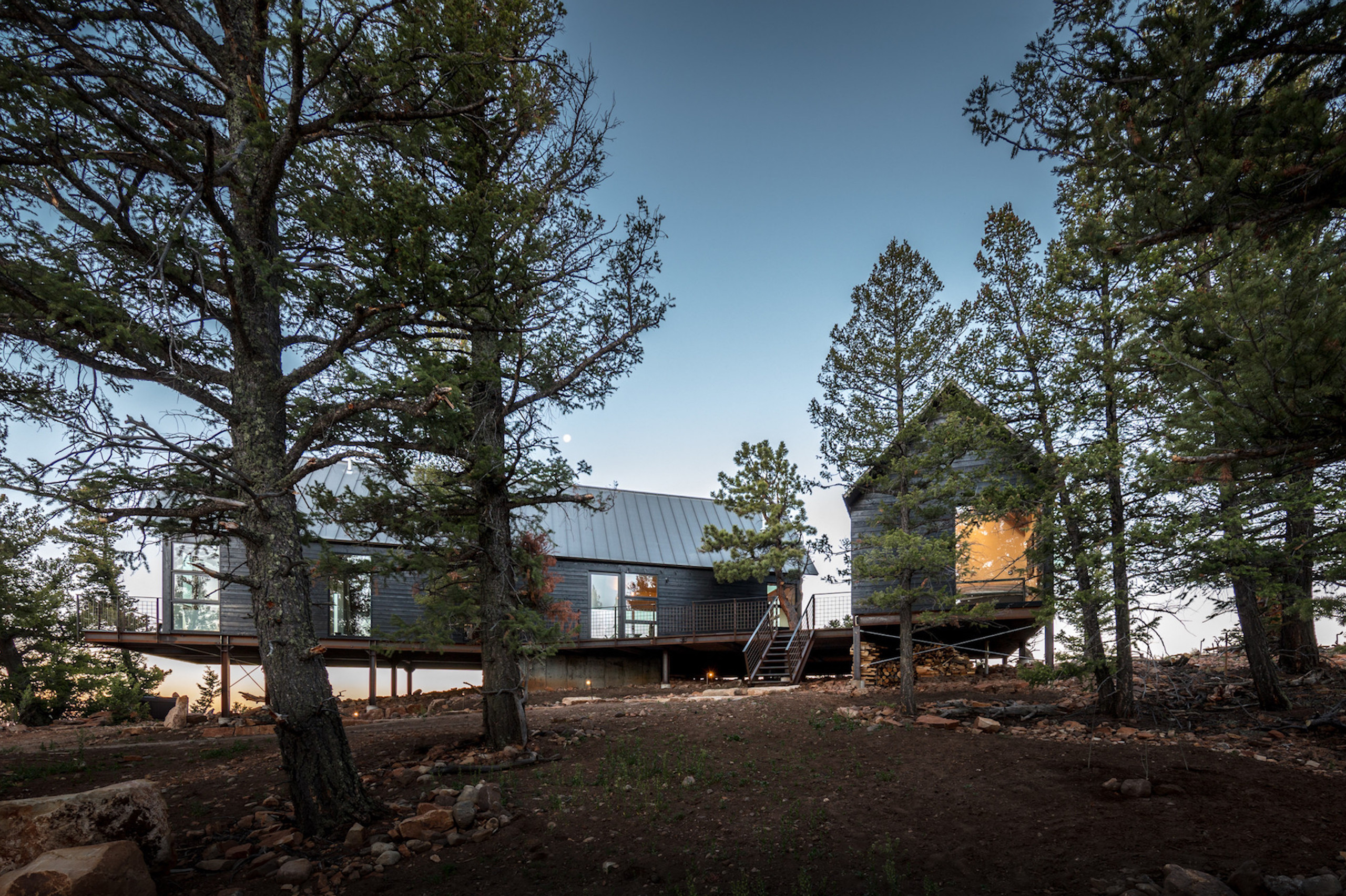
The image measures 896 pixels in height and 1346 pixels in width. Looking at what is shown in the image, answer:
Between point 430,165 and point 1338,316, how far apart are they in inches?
337

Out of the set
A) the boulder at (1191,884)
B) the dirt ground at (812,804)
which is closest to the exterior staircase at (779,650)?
the dirt ground at (812,804)

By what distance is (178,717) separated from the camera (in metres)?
13.8

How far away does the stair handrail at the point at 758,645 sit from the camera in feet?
61.0

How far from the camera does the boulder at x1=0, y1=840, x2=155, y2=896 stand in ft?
14.0

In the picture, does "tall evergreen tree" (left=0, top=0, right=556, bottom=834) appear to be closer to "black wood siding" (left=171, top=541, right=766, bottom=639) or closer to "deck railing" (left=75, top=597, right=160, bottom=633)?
"black wood siding" (left=171, top=541, right=766, bottom=639)

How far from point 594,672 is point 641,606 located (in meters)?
2.70

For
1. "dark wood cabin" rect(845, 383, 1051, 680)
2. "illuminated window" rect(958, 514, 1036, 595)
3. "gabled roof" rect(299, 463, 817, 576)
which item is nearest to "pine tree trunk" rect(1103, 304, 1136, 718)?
"dark wood cabin" rect(845, 383, 1051, 680)

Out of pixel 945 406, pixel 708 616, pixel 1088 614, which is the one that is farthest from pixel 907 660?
pixel 708 616

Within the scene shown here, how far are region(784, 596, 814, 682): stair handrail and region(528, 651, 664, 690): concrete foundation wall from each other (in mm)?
5825

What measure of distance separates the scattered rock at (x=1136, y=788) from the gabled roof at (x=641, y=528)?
15.4 m

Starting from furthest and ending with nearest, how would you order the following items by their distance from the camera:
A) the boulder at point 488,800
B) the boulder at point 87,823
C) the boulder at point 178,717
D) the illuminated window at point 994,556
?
the illuminated window at point 994,556 → the boulder at point 178,717 → the boulder at point 488,800 → the boulder at point 87,823

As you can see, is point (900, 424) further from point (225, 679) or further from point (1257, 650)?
point (225, 679)

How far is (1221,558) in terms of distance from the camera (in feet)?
28.0

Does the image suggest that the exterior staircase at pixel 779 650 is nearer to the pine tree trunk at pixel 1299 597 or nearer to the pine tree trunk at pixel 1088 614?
the pine tree trunk at pixel 1088 614
